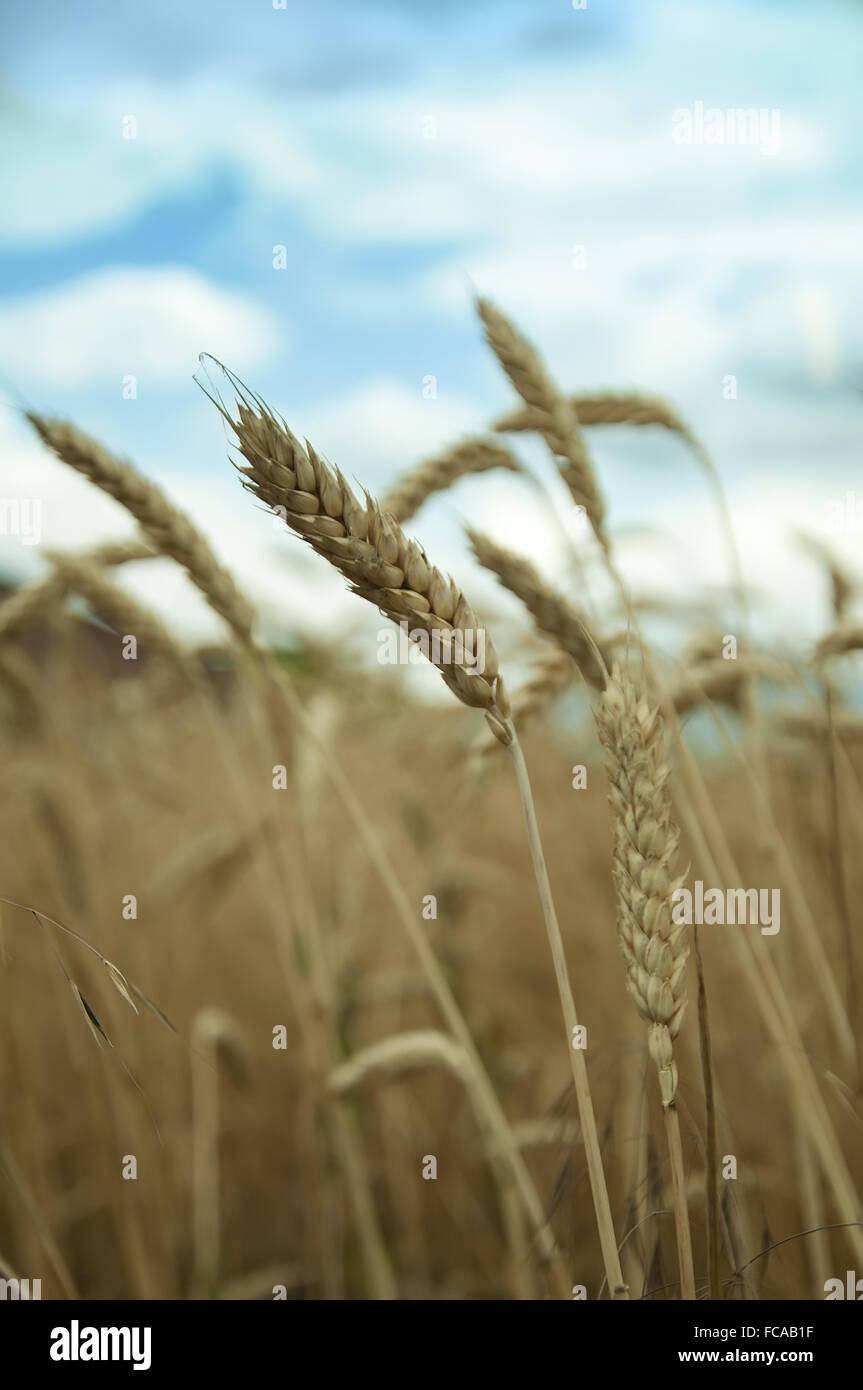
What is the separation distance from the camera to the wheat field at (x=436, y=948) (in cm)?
71

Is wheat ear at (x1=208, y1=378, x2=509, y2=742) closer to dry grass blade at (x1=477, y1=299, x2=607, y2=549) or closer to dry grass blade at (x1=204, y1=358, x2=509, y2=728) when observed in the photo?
dry grass blade at (x1=204, y1=358, x2=509, y2=728)

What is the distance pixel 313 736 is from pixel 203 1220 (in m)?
1.30

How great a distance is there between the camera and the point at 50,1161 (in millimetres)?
2410

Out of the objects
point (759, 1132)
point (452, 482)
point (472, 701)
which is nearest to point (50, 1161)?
point (759, 1132)

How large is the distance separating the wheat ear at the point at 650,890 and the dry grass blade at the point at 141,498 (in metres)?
0.57

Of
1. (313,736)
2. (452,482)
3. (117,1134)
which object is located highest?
(452,482)

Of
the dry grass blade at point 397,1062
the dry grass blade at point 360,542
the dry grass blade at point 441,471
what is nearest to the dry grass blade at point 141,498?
the dry grass blade at point 441,471

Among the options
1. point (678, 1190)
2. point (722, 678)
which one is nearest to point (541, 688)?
point (722, 678)

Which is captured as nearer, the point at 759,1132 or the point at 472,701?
the point at 472,701

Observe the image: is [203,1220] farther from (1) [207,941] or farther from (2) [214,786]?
(2) [214,786]

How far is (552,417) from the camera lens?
3.49 feet

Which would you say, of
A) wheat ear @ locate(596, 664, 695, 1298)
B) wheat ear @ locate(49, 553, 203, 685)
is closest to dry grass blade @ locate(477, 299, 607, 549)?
wheat ear @ locate(596, 664, 695, 1298)

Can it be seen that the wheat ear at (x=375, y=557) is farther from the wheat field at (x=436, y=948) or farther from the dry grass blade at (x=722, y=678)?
the dry grass blade at (x=722, y=678)

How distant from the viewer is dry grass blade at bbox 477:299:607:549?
41.3 inches
